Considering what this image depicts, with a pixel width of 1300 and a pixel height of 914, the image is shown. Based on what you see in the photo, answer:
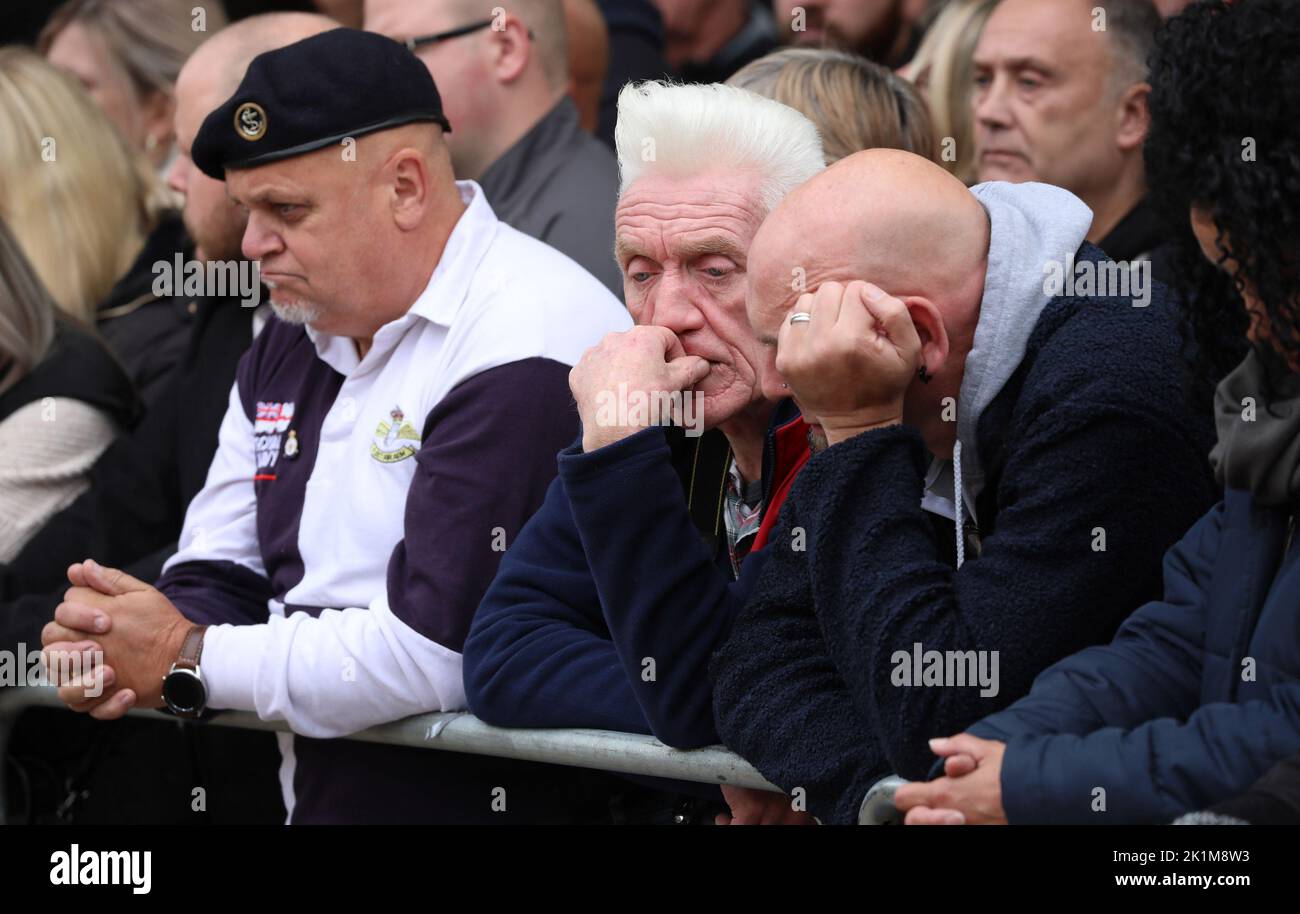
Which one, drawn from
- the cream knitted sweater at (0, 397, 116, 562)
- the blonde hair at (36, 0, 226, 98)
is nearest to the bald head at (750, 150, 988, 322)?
the cream knitted sweater at (0, 397, 116, 562)

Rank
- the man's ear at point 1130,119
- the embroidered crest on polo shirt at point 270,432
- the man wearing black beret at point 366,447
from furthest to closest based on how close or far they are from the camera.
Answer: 1. the man's ear at point 1130,119
2. the embroidered crest on polo shirt at point 270,432
3. the man wearing black beret at point 366,447

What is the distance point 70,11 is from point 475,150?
246 cm

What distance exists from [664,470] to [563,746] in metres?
0.52

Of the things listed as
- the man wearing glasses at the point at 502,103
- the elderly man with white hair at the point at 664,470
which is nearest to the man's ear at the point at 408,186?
the elderly man with white hair at the point at 664,470

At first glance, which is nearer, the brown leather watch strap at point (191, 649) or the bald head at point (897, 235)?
the bald head at point (897, 235)

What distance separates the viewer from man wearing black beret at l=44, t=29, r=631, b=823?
11.2 ft

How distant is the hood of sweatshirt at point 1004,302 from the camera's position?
8.64ft

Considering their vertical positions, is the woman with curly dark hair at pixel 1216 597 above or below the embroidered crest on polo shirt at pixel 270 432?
below

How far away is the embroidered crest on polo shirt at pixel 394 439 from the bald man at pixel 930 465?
1.05 metres

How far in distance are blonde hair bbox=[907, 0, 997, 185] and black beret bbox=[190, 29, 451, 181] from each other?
65.1 inches

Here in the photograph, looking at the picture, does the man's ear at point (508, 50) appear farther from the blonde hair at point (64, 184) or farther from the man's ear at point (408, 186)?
the blonde hair at point (64, 184)

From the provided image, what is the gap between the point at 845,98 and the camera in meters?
3.83

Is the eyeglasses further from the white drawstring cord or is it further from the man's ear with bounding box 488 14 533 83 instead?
the white drawstring cord
